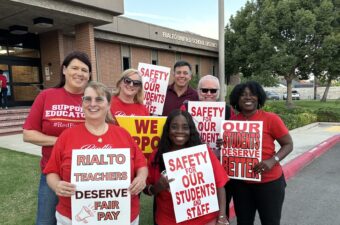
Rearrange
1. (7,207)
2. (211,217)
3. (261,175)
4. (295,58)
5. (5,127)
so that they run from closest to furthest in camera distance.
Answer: (211,217) < (261,175) < (7,207) < (5,127) < (295,58)

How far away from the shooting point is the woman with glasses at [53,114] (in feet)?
8.25

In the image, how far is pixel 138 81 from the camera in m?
3.26

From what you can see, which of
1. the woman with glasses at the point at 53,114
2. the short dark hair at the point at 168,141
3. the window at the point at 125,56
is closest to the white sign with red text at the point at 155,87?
the short dark hair at the point at 168,141

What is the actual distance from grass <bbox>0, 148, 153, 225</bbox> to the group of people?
1.58 m

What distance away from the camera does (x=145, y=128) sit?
3.26 meters

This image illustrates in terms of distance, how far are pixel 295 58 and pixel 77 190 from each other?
20.5m

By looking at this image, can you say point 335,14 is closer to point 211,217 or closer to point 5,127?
point 5,127

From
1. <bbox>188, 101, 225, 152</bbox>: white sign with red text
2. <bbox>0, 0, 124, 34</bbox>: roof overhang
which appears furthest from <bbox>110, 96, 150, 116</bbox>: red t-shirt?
<bbox>0, 0, 124, 34</bbox>: roof overhang

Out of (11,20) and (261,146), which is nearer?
(261,146)

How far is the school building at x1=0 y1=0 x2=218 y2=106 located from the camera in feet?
38.5

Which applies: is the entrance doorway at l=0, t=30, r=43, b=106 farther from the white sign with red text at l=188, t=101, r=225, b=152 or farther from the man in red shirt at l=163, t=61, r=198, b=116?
the white sign with red text at l=188, t=101, r=225, b=152

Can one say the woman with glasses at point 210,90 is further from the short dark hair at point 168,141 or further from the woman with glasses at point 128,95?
the short dark hair at point 168,141

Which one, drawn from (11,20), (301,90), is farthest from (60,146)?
(301,90)

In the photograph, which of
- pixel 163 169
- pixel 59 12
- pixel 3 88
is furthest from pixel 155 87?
pixel 3 88
